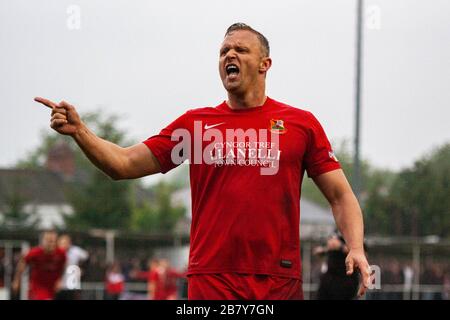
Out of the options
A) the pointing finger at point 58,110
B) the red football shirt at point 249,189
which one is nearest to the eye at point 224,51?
the red football shirt at point 249,189

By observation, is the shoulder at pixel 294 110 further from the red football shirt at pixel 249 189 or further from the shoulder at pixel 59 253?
the shoulder at pixel 59 253

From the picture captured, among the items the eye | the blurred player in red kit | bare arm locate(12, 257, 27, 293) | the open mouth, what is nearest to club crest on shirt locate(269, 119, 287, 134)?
the open mouth

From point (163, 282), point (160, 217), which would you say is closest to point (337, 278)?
point (163, 282)

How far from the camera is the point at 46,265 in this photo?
56.4ft

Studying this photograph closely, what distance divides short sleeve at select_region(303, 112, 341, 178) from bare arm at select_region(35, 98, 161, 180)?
0.87 meters

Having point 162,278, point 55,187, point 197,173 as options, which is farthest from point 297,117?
Result: point 55,187

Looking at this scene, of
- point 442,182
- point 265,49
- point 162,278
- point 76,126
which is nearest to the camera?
point 76,126

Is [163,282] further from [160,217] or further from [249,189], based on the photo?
[160,217]

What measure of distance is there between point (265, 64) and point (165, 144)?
29.3 inches

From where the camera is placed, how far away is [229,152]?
19.7ft

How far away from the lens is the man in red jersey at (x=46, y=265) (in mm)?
17047

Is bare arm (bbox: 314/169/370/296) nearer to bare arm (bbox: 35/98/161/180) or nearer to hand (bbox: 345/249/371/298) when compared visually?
hand (bbox: 345/249/371/298)
